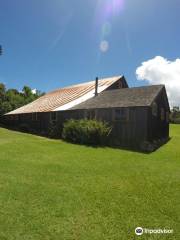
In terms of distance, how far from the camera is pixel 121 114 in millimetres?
17375

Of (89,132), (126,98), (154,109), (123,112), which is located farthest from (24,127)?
(154,109)

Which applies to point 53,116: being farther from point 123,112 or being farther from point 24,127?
point 123,112

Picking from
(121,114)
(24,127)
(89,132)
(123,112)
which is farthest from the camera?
(24,127)

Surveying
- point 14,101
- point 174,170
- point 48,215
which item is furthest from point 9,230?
point 14,101

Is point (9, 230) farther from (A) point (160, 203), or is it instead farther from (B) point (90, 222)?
(A) point (160, 203)

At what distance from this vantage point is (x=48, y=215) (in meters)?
4.82

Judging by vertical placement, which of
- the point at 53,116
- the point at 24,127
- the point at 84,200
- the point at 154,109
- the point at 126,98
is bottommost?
the point at 84,200

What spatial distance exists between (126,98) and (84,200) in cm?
1388

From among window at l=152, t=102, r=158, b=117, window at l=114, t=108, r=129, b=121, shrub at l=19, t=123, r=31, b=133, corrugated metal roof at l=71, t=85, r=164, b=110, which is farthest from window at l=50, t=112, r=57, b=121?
window at l=152, t=102, r=158, b=117

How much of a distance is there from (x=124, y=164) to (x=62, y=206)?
17.1 feet

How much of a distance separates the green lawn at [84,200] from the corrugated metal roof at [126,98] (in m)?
8.02

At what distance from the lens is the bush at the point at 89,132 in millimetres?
16359

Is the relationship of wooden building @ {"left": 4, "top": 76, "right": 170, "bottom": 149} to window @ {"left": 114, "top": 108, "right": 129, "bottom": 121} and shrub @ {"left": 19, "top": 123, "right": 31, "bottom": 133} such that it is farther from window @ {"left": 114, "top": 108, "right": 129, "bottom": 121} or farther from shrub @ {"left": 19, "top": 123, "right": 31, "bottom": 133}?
shrub @ {"left": 19, "top": 123, "right": 31, "bottom": 133}

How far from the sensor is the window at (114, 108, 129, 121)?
17.0 m
